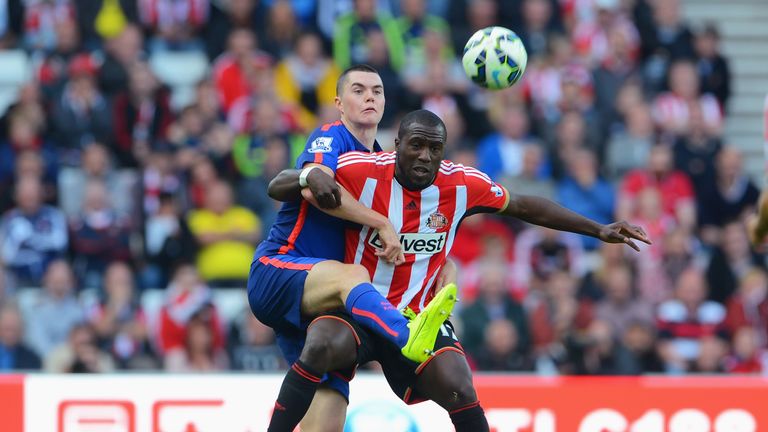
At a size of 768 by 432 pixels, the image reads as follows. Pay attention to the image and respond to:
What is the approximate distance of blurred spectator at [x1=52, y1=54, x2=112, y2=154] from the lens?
1353 cm

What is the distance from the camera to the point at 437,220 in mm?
7629

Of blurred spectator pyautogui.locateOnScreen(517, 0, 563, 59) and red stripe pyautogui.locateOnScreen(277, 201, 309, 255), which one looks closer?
red stripe pyautogui.locateOnScreen(277, 201, 309, 255)

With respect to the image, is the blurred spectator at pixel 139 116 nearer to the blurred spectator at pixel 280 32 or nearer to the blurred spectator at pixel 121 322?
the blurred spectator at pixel 280 32

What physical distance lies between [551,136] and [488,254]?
1.78m

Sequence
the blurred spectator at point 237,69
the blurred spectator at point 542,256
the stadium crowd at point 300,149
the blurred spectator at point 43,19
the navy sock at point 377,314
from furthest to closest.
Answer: the blurred spectator at point 43,19, the blurred spectator at point 237,69, the blurred spectator at point 542,256, the stadium crowd at point 300,149, the navy sock at point 377,314

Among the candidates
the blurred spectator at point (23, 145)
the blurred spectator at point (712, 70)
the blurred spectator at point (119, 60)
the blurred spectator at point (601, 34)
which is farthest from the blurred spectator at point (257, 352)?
the blurred spectator at point (712, 70)

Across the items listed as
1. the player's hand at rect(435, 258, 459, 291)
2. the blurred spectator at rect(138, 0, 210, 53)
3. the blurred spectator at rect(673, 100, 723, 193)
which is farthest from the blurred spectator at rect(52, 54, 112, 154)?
the player's hand at rect(435, 258, 459, 291)

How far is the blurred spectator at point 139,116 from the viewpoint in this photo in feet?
44.5

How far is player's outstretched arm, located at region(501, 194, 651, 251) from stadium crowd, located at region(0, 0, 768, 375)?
4387 mm

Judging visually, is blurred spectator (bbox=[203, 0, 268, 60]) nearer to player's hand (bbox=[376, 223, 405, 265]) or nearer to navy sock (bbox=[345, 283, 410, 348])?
player's hand (bbox=[376, 223, 405, 265])

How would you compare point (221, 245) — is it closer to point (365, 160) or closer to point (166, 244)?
point (166, 244)

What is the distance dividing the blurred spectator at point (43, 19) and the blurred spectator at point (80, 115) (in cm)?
107

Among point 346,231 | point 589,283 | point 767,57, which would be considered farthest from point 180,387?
point 767,57

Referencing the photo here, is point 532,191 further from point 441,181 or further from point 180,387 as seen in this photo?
point 441,181
